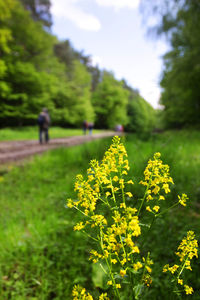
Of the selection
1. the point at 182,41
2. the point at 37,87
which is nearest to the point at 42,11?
the point at 37,87

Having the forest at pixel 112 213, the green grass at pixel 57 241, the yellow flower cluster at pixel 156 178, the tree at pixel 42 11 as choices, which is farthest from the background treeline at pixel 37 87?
the yellow flower cluster at pixel 156 178

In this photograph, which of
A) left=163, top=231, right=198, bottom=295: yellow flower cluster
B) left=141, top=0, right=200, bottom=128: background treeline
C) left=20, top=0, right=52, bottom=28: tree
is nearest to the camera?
left=163, top=231, right=198, bottom=295: yellow flower cluster

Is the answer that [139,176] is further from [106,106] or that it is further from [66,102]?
[66,102]

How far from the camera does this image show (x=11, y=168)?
602 centimetres

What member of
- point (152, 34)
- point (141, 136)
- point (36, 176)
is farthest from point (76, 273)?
point (152, 34)

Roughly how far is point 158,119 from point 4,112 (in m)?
15.1

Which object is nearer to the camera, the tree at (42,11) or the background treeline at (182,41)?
the background treeline at (182,41)

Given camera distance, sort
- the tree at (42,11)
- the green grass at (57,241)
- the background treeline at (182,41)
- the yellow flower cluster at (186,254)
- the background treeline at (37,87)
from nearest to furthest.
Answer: the yellow flower cluster at (186,254) < the green grass at (57,241) < the background treeline at (182,41) < the background treeline at (37,87) < the tree at (42,11)

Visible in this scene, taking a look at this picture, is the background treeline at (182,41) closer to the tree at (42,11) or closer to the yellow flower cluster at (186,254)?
the yellow flower cluster at (186,254)

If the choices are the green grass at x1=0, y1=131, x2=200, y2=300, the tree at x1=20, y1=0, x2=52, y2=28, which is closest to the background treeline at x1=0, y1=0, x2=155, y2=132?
the tree at x1=20, y1=0, x2=52, y2=28

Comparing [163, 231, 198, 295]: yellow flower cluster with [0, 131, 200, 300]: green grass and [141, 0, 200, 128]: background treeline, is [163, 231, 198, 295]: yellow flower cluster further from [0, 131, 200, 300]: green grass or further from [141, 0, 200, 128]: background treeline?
[141, 0, 200, 128]: background treeline

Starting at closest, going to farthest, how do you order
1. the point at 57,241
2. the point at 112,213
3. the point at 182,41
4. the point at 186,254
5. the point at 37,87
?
1. the point at 186,254
2. the point at 112,213
3. the point at 57,241
4. the point at 182,41
5. the point at 37,87

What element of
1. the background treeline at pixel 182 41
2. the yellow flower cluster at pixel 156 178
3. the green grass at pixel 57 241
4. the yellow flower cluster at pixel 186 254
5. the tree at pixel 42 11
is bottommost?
the green grass at pixel 57 241

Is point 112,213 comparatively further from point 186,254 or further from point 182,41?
point 182,41
